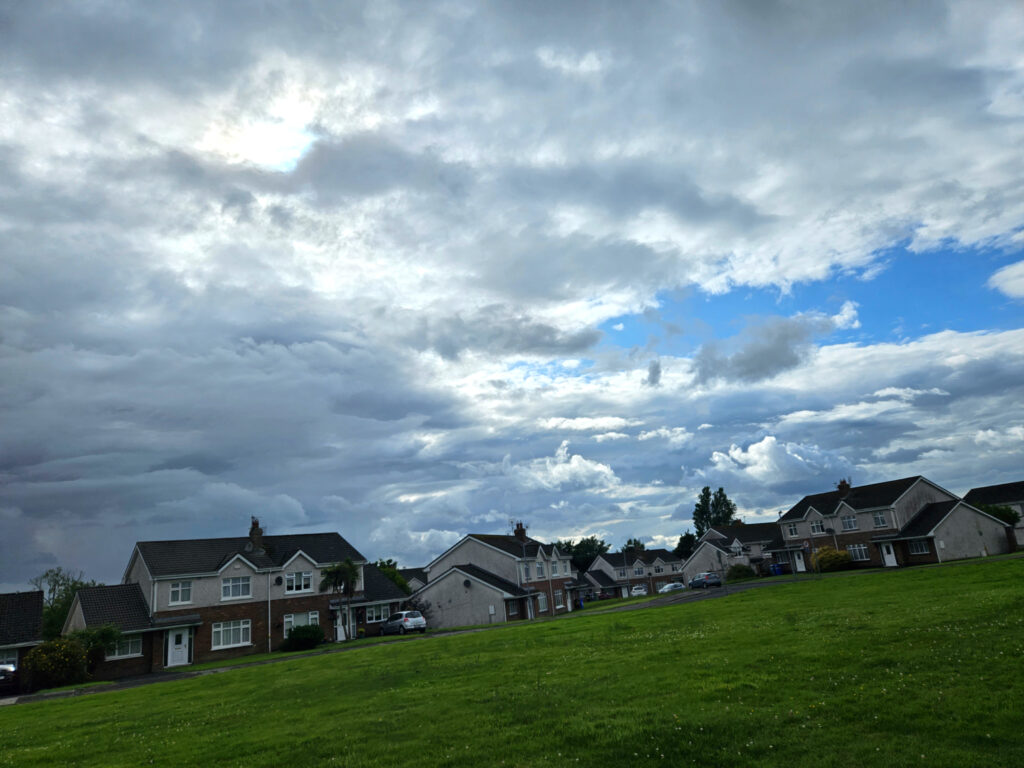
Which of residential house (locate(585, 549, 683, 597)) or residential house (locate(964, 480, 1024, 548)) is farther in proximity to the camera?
residential house (locate(585, 549, 683, 597))

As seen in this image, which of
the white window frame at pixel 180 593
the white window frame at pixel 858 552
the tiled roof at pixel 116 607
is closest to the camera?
the tiled roof at pixel 116 607

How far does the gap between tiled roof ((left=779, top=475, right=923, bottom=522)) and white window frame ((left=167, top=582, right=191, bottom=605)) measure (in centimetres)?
7546

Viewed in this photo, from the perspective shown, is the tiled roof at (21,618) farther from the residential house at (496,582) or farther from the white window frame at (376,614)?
Result: the residential house at (496,582)

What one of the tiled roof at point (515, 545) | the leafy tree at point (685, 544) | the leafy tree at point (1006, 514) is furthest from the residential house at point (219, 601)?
the leafy tree at point (685, 544)

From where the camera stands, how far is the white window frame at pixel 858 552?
81.1 meters

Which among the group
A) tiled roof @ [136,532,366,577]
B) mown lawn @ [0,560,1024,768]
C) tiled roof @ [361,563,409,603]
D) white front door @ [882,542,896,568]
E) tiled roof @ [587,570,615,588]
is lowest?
tiled roof @ [587,570,615,588]

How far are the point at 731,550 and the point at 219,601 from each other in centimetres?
8542

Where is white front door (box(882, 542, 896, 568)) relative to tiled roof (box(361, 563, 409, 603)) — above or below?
below

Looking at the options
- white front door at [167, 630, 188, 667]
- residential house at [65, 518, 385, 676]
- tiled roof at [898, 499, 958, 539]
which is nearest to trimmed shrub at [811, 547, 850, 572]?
tiled roof at [898, 499, 958, 539]

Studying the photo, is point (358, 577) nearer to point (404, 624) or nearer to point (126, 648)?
point (404, 624)

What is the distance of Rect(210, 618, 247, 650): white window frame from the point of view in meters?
53.9

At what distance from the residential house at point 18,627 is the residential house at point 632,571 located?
93945mm

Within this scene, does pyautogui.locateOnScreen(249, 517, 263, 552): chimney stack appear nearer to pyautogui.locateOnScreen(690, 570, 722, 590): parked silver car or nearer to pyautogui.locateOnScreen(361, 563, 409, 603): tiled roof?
pyautogui.locateOnScreen(361, 563, 409, 603): tiled roof

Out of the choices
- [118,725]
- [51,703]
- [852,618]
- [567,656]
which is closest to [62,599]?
[51,703]
